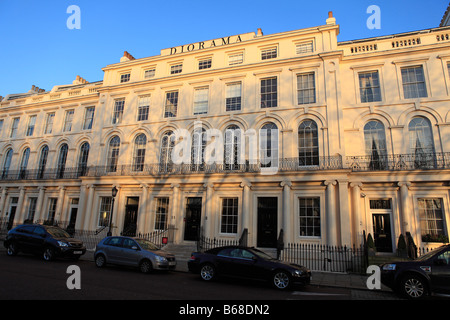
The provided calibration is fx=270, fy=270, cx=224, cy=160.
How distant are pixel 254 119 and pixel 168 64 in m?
9.64

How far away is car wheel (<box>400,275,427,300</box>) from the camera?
24.9 feet

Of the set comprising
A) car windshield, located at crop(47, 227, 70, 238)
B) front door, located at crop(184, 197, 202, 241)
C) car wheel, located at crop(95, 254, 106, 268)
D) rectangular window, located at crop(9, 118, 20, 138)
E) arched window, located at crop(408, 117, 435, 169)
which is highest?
rectangular window, located at crop(9, 118, 20, 138)

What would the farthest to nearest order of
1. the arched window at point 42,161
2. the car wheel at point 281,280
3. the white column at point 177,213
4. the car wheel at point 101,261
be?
the arched window at point 42,161, the white column at point 177,213, the car wheel at point 101,261, the car wheel at point 281,280

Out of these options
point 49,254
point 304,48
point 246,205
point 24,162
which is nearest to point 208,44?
point 304,48

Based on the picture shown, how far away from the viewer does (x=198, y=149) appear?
2016 centimetres

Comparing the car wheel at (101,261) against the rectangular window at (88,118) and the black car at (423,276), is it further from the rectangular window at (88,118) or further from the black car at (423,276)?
the rectangular window at (88,118)

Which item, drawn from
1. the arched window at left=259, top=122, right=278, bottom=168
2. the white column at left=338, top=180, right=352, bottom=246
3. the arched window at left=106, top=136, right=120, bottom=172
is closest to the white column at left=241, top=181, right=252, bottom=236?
the arched window at left=259, top=122, right=278, bottom=168

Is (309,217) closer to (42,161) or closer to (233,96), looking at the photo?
(233,96)

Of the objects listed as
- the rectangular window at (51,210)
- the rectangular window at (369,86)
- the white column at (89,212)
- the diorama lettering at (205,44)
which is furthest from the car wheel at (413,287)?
the rectangular window at (51,210)

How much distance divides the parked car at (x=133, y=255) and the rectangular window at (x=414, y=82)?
1732cm

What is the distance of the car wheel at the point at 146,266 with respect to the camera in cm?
1098

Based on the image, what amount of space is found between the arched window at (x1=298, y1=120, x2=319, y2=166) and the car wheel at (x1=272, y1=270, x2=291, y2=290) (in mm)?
9769

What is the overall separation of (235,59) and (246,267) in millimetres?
16587

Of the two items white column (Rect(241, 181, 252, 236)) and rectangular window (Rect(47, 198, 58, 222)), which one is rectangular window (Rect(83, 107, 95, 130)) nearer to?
rectangular window (Rect(47, 198, 58, 222))
